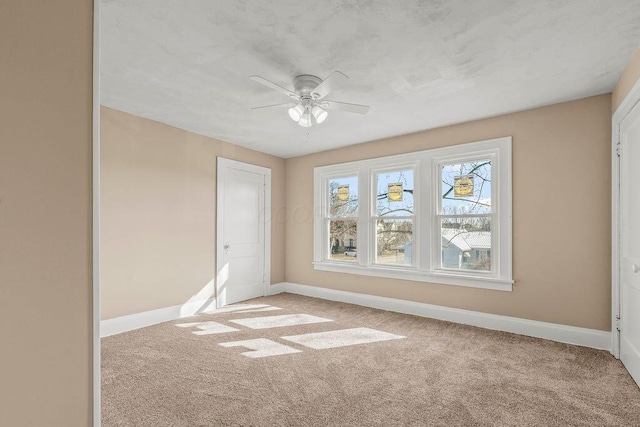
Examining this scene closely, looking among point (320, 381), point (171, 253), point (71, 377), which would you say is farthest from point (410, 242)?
point (71, 377)

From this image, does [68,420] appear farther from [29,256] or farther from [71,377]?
[29,256]

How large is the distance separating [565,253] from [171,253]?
4714 mm

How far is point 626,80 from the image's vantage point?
280 cm

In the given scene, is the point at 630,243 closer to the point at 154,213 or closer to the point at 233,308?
the point at 233,308

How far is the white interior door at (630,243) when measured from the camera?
8.66 ft

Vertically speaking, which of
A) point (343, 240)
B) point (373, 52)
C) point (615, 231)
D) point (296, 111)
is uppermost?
point (373, 52)

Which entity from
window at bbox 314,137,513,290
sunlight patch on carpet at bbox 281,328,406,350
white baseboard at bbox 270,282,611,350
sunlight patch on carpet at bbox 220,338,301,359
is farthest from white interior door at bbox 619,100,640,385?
sunlight patch on carpet at bbox 220,338,301,359

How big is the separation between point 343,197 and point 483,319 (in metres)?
2.75

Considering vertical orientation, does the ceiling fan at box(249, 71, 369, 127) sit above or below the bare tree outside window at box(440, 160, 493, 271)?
above

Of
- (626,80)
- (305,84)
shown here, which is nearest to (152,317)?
(305,84)

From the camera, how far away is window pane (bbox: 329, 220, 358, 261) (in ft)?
17.9

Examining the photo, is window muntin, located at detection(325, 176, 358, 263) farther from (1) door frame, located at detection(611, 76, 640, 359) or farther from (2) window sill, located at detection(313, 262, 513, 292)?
(1) door frame, located at detection(611, 76, 640, 359)

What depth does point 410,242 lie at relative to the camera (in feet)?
15.7

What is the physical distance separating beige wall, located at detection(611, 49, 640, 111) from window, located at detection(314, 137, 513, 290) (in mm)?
1041
